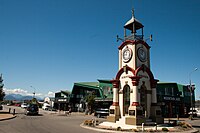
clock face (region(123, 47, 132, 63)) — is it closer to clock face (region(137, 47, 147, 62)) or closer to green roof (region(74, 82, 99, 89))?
clock face (region(137, 47, 147, 62))

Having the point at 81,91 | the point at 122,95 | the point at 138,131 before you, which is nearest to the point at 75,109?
the point at 81,91

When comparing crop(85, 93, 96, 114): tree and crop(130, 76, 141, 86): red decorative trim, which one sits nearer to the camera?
crop(130, 76, 141, 86): red decorative trim

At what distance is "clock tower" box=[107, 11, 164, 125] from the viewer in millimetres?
24656

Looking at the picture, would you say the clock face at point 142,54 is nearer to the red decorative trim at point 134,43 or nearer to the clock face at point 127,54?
the red decorative trim at point 134,43

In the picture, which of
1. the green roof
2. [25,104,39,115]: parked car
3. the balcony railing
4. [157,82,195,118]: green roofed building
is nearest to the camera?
the balcony railing

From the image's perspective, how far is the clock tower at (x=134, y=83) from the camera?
2466cm

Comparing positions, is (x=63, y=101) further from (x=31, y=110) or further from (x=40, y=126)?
(x=40, y=126)

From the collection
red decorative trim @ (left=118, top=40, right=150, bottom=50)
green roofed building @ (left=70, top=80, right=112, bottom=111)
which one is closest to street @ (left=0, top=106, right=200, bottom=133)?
red decorative trim @ (left=118, top=40, right=150, bottom=50)

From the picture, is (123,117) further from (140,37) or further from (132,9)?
(132,9)

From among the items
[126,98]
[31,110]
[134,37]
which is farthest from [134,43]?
[31,110]

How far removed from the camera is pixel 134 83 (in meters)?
24.0

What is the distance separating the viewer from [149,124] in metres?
22.9

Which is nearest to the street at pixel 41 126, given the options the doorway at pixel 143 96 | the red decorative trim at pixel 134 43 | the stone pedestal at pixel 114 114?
the stone pedestal at pixel 114 114

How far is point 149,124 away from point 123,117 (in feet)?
11.5
